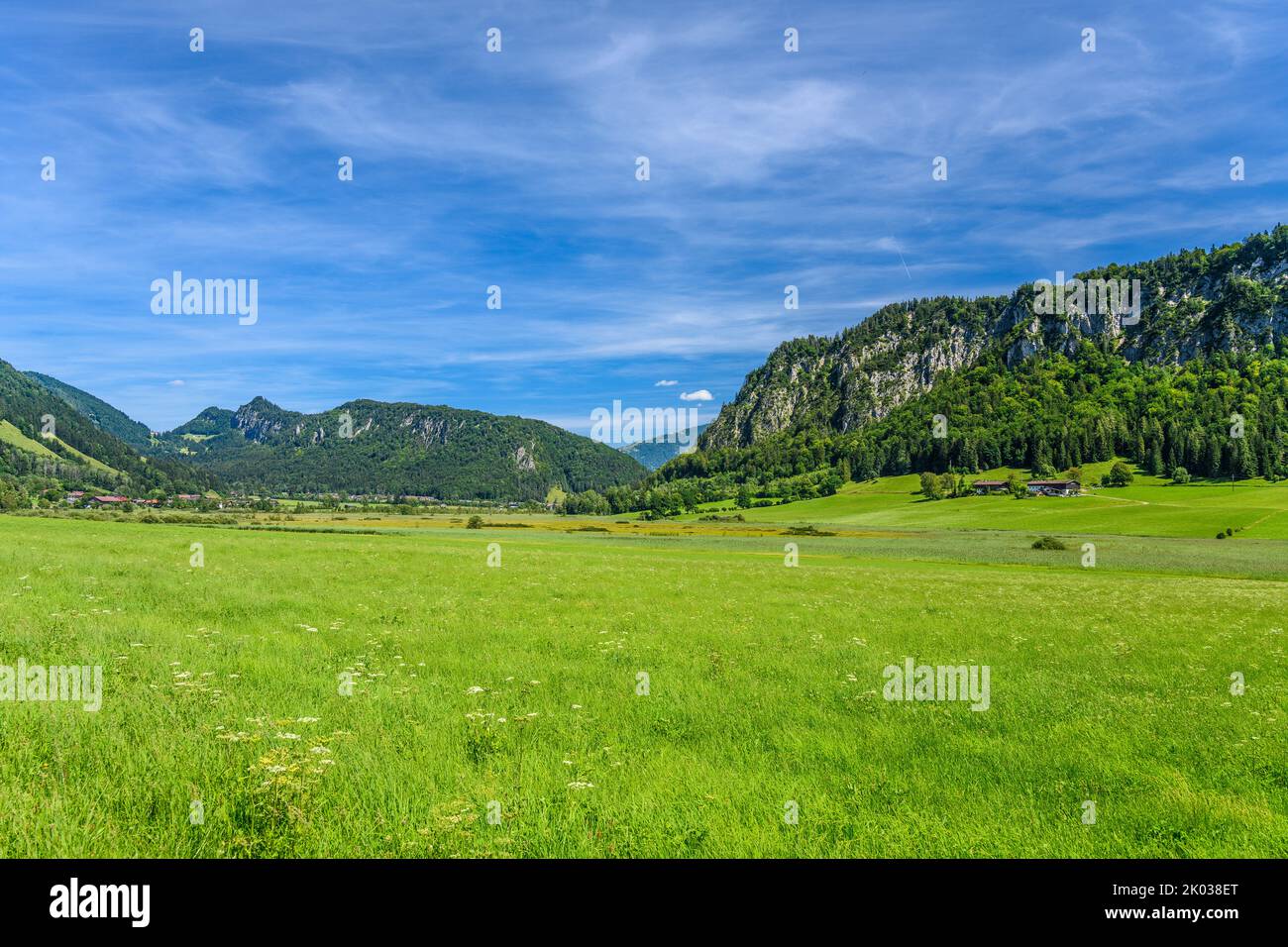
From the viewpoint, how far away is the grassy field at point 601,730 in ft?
23.7

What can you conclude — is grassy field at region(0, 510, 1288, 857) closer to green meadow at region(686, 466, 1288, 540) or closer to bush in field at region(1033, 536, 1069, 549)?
bush in field at region(1033, 536, 1069, 549)

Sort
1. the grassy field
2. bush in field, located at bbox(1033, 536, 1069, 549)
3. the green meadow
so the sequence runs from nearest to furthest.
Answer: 1. the grassy field
2. bush in field, located at bbox(1033, 536, 1069, 549)
3. the green meadow

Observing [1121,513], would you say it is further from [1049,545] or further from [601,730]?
[601,730]

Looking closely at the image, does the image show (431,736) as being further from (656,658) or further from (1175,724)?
(1175,724)

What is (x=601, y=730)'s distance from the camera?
10.8 meters

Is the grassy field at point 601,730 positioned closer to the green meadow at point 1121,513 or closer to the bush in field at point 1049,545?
the bush in field at point 1049,545

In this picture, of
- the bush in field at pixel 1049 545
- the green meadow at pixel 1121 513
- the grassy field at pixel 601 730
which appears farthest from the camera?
the green meadow at pixel 1121 513

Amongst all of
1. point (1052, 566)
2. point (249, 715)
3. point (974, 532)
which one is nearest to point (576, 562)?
point (249, 715)

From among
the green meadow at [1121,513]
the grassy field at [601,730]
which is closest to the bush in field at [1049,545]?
the green meadow at [1121,513]

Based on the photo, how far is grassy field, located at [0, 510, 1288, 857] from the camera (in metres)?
7.23

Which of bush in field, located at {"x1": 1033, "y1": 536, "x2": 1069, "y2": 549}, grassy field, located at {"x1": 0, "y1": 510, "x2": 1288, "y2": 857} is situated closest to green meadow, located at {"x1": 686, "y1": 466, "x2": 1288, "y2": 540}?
bush in field, located at {"x1": 1033, "y1": 536, "x2": 1069, "y2": 549}

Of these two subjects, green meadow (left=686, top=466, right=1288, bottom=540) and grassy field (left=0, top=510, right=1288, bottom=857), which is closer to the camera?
grassy field (left=0, top=510, right=1288, bottom=857)

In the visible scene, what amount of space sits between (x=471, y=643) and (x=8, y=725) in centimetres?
910
